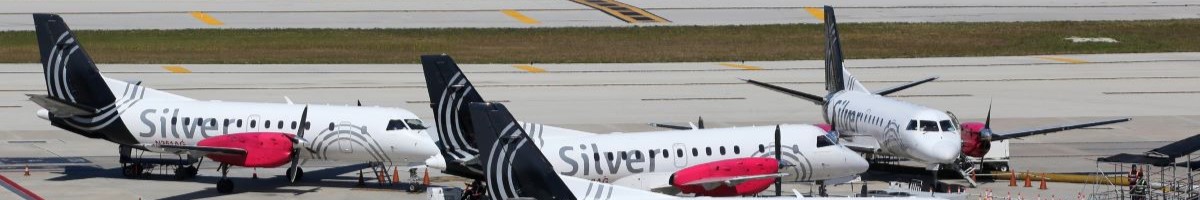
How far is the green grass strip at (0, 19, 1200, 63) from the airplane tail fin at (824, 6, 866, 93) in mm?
30665

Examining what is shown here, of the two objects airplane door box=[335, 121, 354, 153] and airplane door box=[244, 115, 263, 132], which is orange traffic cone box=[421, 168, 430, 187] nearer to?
airplane door box=[335, 121, 354, 153]

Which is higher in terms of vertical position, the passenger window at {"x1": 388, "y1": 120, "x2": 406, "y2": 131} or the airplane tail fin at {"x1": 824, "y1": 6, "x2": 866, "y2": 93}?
the airplane tail fin at {"x1": 824, "y1": 6, "x2": 866, "y2": 93}

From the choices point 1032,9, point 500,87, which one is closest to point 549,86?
point 500,87

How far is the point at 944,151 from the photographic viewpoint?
52.6 meters

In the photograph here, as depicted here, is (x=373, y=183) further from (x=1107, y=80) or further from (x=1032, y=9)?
(x=1032, y=9)

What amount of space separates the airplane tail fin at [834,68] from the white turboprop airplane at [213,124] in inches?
670

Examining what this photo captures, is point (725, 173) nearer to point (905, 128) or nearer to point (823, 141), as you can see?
point (823, 141)

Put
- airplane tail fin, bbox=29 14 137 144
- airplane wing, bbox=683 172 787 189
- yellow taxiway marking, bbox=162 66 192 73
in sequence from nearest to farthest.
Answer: airplane wing, bbox=683 172 787 189 → airplane tail fin, bbox=29 14 137 144 → yellow taxiway marking, bbox=162 66 192 73

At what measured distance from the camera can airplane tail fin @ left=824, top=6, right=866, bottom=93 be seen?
65625 mm

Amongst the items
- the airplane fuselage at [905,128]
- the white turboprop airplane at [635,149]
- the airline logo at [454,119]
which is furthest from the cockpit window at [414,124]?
the airplane fuselage at [905,128]

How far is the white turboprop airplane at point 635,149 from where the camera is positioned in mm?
46250

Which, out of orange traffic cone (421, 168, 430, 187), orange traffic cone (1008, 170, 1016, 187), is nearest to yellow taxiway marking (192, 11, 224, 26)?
orange traffic cone (421, 168, 430, 187)

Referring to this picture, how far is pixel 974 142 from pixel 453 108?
16.7 metres

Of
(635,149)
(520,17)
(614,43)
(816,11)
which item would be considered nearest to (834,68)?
(635,149)
